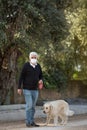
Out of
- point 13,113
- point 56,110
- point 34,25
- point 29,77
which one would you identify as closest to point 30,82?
point 29,77

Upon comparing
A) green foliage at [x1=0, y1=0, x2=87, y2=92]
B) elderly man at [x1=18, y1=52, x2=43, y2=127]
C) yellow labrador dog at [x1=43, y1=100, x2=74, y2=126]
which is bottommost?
yellow labrador dog at [x1=43, y1=100, x2=74, y2=126]

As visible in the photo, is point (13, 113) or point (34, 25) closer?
point (13, 113)

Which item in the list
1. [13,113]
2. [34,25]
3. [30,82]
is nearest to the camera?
[30,82]

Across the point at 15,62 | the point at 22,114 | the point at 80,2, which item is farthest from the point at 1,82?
the point at 80,2

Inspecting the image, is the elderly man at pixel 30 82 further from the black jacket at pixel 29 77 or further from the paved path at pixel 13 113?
the paved path at pixel 13 113

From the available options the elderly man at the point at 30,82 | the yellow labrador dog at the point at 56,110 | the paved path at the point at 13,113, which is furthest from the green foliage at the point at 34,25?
the yellow labrador dog at the point at 56,110

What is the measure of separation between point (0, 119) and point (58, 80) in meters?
9.33

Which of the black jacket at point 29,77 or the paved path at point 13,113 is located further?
the paved path at point 13,113

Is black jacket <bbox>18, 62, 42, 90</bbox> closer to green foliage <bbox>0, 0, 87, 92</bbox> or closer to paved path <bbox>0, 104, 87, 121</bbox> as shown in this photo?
green foliage <bbox>0, 0, 87, 92</bbox>

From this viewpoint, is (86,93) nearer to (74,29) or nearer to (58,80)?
(58,80)

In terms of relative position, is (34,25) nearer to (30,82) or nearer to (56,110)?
(30,82)

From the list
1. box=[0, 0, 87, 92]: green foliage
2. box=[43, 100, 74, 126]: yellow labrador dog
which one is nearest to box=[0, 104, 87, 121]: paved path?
box=[0, 0, 87, 92]: green foliage

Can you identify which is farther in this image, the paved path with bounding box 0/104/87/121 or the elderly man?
the paved path with bounding box 0/104/87/121

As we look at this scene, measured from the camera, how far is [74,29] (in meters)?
22.1
